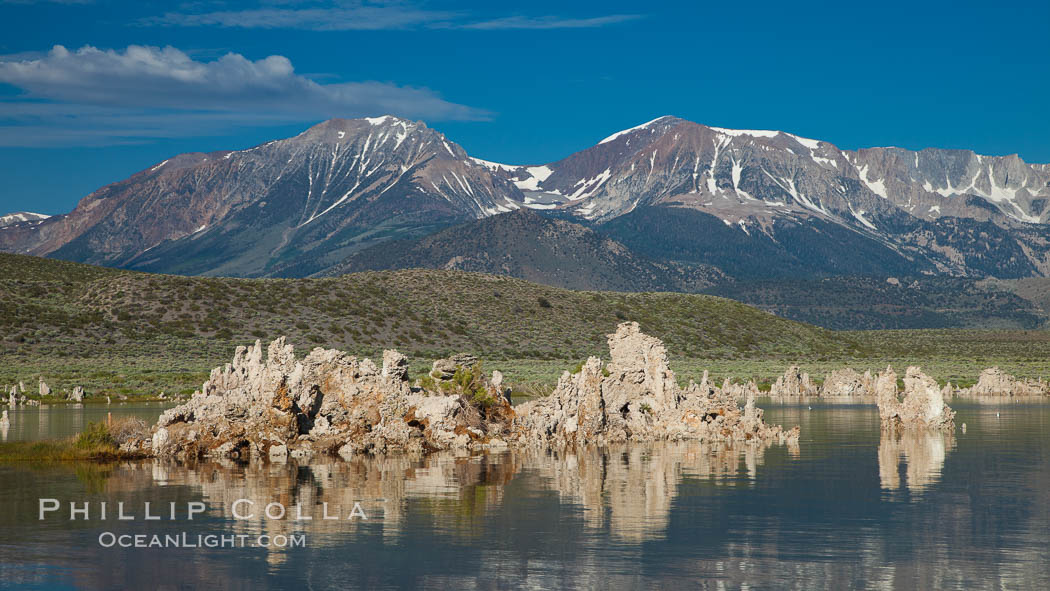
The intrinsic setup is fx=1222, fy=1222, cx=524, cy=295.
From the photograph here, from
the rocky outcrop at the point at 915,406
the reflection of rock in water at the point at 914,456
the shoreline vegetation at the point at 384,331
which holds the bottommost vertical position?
the reflection of rock in water at the point at 914,456

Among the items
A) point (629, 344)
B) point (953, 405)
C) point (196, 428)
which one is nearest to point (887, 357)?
point (953, 405)

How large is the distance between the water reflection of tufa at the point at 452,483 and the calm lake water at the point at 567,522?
101 millimetres

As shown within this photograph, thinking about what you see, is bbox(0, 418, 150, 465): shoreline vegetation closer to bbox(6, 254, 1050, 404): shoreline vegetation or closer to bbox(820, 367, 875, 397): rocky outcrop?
bbox(6, 254, 1050, 404): shoreline vegetation

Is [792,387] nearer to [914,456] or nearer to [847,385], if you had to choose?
[847,385]

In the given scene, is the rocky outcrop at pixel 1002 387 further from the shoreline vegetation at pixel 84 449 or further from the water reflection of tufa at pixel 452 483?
the shoreline vegetation at pixel 84 449

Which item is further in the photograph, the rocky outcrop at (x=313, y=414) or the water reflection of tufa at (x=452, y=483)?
the rocky outcrop at (x=313, y=414)

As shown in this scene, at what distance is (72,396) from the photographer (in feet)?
262

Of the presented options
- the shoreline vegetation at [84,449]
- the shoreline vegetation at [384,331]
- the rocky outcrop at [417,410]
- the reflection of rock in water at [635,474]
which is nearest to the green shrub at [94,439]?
the shoreline vegetation at [84,449]

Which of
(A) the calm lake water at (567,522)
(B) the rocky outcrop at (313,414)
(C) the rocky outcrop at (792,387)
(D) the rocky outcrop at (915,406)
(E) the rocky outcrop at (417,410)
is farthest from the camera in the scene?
(C) the rocky outcrop at (792,387)

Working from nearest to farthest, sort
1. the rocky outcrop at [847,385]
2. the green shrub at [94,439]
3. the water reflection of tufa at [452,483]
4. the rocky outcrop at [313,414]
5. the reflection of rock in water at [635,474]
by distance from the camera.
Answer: the water reflection of tufa at [452,483] < the reflection of rock in water at [635,474] < the green shrub at [94,439] < the rocky outcrop at [313,414] < the rocky outcrop at [847,385]

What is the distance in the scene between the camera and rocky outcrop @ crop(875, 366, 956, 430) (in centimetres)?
5900

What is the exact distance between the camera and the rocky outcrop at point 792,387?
321ft

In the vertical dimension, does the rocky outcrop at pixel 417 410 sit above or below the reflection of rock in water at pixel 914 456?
above

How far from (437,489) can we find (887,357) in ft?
440
